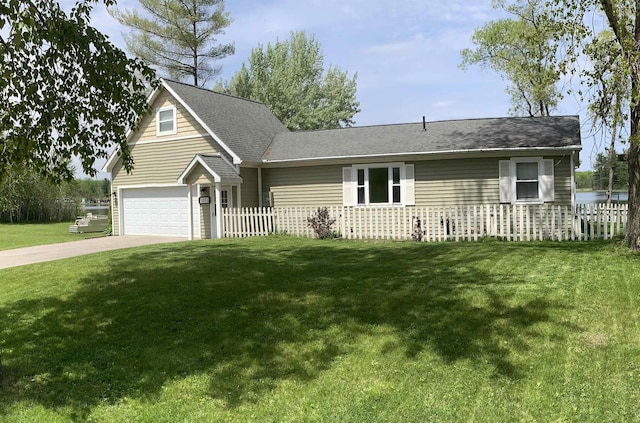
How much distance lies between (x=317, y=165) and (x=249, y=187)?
3014 millimetres

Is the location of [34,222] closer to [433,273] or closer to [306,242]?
[306,242]

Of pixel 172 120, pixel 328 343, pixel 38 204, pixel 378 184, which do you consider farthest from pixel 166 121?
pixel 38 204

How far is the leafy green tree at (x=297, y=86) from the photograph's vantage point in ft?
130

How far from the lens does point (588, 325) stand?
241 inches

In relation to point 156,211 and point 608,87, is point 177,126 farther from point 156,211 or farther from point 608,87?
point 608,87

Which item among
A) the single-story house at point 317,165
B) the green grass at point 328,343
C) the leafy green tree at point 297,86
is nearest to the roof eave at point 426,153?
the single-story house at point 317,165

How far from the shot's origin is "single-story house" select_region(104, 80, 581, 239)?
58.0 feet

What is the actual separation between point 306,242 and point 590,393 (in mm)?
11684

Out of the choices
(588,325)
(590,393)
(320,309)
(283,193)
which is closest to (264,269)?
(320,309)

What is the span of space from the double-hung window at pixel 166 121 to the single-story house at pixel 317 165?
0.04 metres

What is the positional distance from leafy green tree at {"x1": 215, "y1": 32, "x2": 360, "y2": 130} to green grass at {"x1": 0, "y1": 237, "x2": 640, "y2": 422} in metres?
30.9

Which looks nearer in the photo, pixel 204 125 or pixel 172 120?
pixel 204 125

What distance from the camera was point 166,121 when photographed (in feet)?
70.6

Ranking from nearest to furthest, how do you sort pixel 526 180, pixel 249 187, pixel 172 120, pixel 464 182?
pixel 526 180
pixel 464 182
pixel 249 187
pixel 172 120
